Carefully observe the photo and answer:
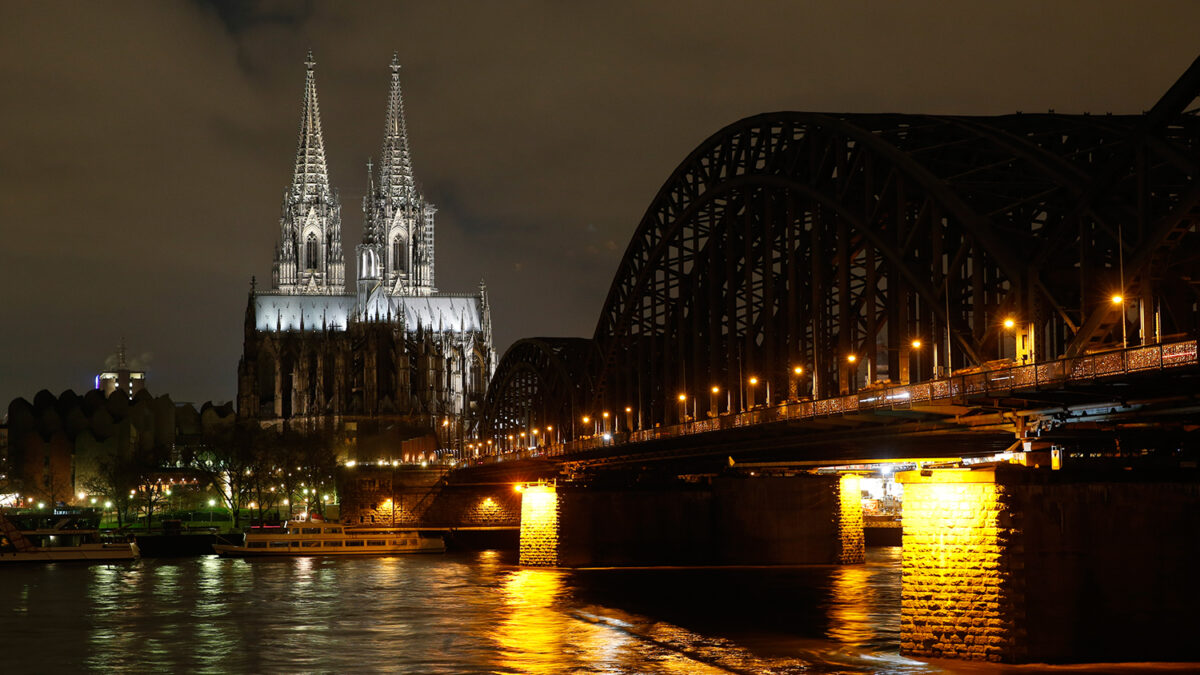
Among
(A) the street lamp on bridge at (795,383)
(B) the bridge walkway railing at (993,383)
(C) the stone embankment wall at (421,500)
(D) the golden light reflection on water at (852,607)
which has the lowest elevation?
(D) the golden light reflection on water at (852,607)

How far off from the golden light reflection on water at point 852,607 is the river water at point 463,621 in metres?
0.15

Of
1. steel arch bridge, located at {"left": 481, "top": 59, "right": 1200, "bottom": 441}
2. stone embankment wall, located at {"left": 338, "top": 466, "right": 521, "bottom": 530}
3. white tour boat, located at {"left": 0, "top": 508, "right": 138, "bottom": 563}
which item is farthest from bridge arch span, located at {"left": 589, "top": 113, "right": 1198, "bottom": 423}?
stone embankment wall, located at {"left": 338, "top": 466, "right": 521, "bottom": 530}

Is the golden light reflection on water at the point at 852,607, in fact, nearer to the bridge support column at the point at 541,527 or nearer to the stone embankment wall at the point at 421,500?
the bridge support column at the point at 541,527

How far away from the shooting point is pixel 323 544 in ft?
437

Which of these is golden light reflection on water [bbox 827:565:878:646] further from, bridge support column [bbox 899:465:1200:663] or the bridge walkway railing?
bridge support column [bbox 899:465:1200:663]

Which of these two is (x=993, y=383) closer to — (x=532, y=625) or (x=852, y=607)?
(x=852, y=607)

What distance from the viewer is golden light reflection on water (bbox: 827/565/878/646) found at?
58.1 m

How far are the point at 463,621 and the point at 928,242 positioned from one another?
26298mm

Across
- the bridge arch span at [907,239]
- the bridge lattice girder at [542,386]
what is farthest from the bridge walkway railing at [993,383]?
the bridge lattice girder at [542,386]

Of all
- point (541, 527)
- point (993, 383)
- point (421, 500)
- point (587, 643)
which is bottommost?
point (587, 643)

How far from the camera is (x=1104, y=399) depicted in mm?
46594

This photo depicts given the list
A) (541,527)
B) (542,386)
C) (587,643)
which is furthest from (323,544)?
(587,643)

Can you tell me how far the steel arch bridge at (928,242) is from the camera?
50500mm

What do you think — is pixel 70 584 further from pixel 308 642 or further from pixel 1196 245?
pixel 1196 245
